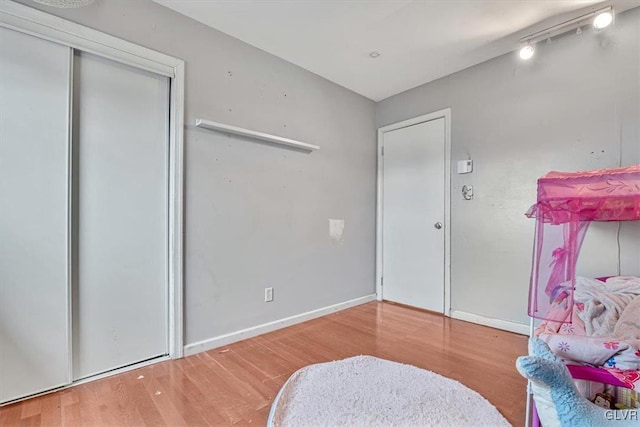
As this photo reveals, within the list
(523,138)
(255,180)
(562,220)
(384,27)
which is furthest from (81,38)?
(523,138)

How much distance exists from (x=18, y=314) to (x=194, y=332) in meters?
0.99

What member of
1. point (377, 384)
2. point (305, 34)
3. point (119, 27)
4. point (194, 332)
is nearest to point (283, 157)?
point (305, 34)

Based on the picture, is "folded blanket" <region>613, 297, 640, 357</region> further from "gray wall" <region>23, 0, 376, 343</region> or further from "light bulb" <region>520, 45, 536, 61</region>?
"gray wall" <region>23, 0, 376, 343</region>

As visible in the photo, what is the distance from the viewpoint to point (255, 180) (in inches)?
103

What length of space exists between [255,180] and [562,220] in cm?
210

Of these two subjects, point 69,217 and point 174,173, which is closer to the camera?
point 69,217

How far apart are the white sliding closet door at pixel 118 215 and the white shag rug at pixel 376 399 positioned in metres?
1.12

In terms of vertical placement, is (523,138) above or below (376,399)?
above

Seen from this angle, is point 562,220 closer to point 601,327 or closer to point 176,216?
point 601,327

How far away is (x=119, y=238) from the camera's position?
1.98m

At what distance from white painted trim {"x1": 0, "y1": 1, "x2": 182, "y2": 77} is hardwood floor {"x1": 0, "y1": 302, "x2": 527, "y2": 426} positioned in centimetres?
201

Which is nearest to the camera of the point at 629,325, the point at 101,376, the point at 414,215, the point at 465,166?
the point at 629,325

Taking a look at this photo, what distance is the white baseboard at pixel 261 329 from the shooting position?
227 cm

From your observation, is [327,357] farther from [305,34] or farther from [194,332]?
[305,34]
